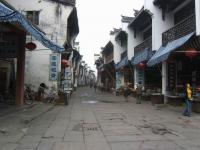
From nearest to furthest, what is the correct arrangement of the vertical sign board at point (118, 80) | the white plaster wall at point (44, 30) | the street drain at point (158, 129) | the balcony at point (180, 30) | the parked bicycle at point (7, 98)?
the street drain at point (158, 129) → the balcony at point (180, 30) → the parked bicycle at point (7, 98) → the white plaster wall at point (44, 30) → the vertical sign board at point (118, 80)

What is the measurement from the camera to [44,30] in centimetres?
2680

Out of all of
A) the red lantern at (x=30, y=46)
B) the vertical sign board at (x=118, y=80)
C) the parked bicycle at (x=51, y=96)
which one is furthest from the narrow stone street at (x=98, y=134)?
the vertical sign board at (x=118, y=80)

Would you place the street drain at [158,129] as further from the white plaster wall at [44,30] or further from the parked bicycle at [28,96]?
the white plaster wall at [44,30]

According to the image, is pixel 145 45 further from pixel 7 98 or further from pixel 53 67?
pixel 7 98

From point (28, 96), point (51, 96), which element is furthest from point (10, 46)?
point (51, 96)

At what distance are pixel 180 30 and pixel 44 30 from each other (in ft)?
36.9

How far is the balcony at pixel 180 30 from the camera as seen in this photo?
18289 millimetres

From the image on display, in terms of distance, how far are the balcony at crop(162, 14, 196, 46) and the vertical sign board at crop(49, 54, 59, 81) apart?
26.8 ft

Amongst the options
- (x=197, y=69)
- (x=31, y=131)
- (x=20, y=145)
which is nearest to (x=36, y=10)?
(x=197, y=69)

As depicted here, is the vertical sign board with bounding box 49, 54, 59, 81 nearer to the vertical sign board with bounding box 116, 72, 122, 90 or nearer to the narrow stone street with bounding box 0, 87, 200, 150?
the narrow stone street with bounding box 0, 87, 200, 150

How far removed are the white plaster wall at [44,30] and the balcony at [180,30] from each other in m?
8.51

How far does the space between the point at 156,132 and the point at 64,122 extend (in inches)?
165

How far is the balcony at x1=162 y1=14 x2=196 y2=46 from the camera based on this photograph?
1829 cm

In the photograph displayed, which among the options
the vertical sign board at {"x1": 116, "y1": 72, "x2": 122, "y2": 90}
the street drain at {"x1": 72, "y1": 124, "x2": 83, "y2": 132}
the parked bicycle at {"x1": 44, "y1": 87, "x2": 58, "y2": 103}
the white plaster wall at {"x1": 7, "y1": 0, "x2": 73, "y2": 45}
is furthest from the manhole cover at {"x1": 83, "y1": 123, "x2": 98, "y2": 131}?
the vertical sign board at {"x1": 116, "y1": 72, "x2": 122, "y2": 90}
